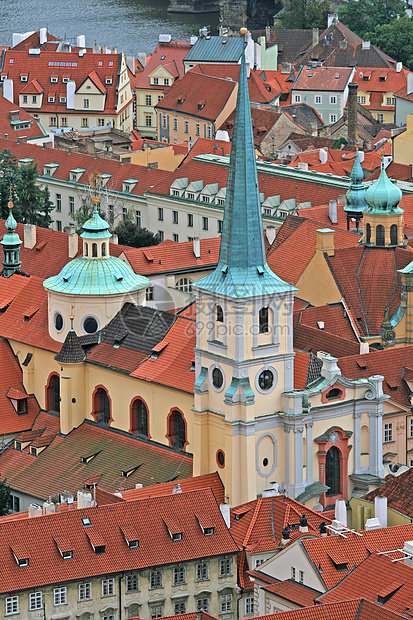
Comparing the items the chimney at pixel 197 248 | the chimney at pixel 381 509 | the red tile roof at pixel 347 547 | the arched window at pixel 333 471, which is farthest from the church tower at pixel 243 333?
the chimney at pixel 197 248

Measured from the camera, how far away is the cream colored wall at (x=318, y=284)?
443ft

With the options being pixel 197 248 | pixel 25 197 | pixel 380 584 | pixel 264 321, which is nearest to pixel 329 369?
pixel 264 321

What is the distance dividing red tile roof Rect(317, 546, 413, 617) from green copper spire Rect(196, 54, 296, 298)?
63.7 ft

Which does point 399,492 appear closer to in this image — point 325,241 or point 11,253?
point 325,241

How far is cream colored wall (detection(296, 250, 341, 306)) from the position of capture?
135m

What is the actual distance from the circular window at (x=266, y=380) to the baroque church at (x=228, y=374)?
5 centimetres

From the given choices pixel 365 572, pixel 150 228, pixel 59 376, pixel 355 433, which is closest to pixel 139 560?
pixel 365 572

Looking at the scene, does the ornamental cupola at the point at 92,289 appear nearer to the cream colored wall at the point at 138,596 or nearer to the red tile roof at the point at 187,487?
the red tile roof at the point at 187,487

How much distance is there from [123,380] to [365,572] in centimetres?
2975

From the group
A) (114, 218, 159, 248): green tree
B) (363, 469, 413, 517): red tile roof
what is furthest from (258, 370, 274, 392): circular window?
(114, 218, 159, 248): green tree

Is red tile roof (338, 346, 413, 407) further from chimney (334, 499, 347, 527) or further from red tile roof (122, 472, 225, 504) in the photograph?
chimney (334, 499, 347, 527)

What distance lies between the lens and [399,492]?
11206 cm

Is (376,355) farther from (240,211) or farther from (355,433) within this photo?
(240,211)

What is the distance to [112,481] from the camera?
120000mm
